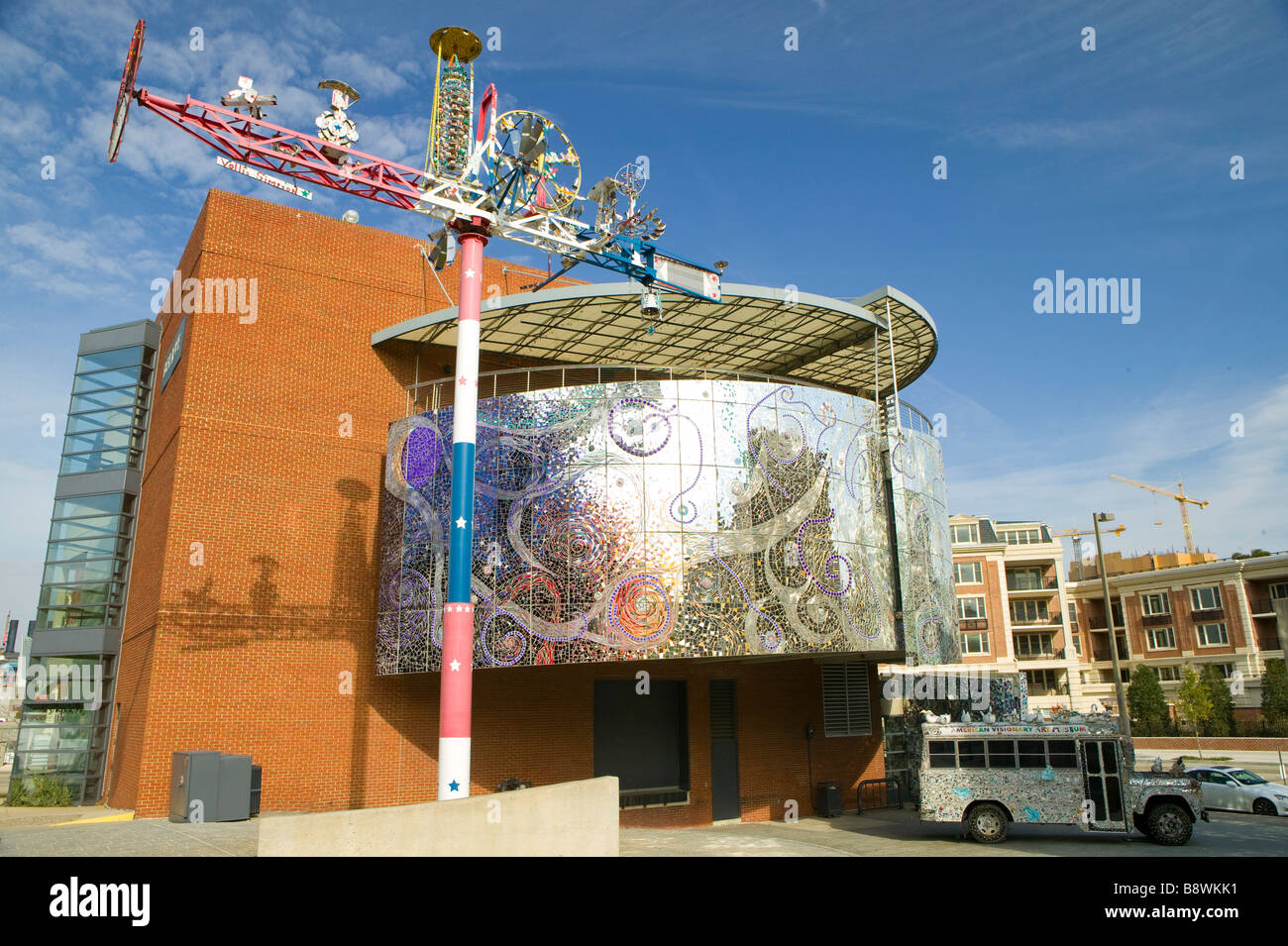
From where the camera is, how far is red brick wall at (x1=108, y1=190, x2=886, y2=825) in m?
22.2

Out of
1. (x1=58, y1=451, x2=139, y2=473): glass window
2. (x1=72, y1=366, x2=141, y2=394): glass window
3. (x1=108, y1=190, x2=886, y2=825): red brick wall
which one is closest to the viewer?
(x1=108, y1=190, x2=886, y2=825): red brick wall

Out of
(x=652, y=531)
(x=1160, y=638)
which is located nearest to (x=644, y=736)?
(x=652, y=531)

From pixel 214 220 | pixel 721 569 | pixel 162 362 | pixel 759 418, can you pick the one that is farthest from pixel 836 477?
pixel 162 362

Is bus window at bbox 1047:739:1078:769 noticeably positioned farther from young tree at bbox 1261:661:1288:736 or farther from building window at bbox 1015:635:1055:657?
building window at bbox 1015:635:1055:657

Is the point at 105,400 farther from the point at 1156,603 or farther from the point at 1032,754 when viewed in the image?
the point at 1156,603

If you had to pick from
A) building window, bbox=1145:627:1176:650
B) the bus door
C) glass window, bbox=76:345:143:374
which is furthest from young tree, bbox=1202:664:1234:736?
glass window, bbox=76:345:143:374

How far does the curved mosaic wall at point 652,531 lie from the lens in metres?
20.8

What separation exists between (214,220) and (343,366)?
5083 mm

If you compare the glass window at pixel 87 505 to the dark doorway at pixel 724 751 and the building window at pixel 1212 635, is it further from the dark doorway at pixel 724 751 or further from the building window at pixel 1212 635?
the building window at pixel 1212 635

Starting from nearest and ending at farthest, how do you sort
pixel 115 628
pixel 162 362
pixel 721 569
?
pixel 721 569, pixel 115 628, pixel 162 362

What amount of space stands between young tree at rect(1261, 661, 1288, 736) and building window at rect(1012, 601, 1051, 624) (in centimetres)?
2318

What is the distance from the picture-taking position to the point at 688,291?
71.8 feet

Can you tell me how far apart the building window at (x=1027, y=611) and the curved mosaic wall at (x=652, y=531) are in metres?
56.6

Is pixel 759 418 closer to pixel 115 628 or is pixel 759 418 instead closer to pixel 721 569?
pixel 721 569
